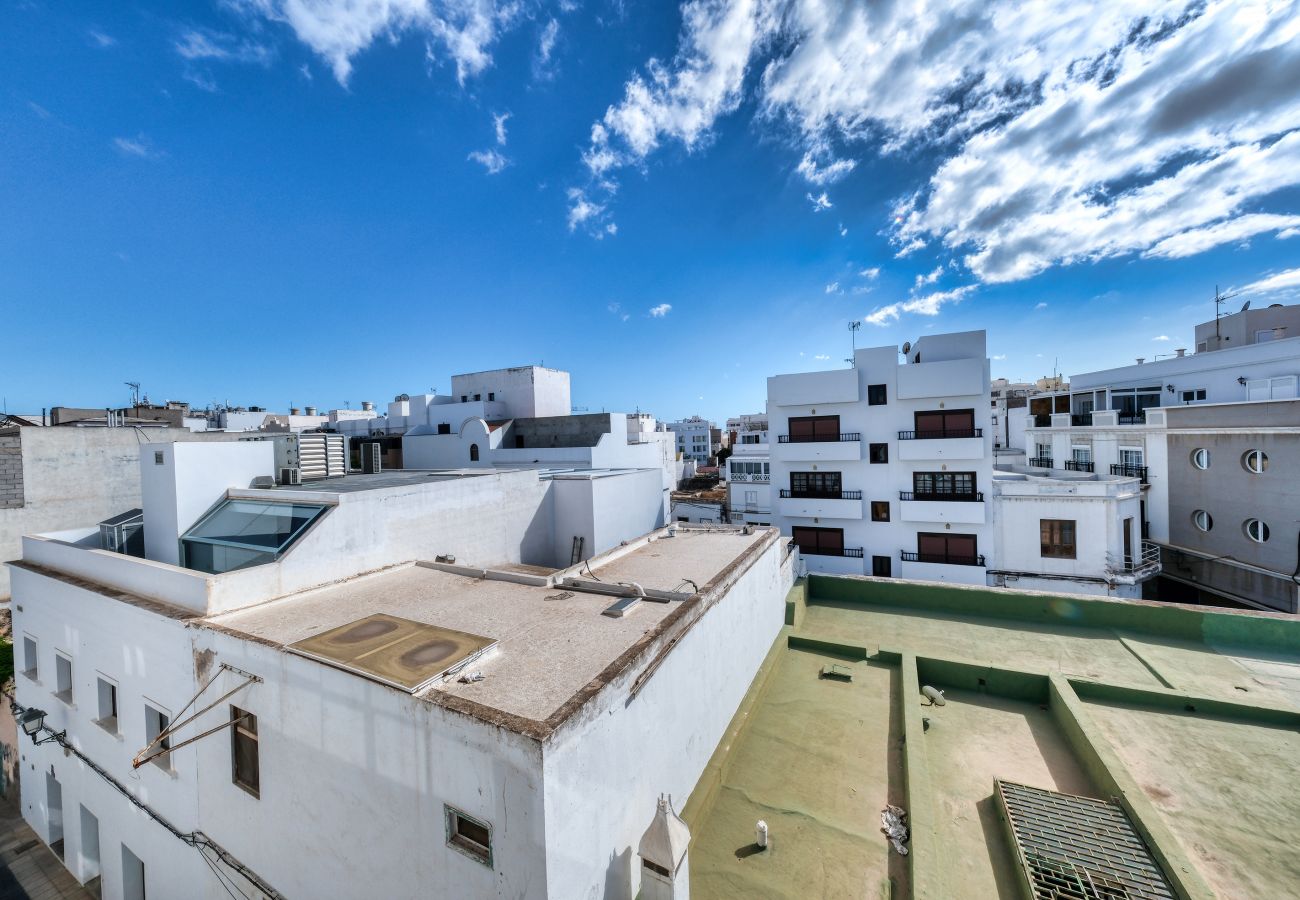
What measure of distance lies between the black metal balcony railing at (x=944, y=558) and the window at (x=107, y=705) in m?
26.7

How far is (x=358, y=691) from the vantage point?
5.27 meters

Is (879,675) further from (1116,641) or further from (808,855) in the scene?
(1116,641)

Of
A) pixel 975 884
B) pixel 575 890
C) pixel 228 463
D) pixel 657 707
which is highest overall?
pixel 228 463

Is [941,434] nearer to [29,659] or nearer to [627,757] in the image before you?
[627,757]

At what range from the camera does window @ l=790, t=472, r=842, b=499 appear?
2508cm

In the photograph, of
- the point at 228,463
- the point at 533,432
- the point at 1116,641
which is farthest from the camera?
the point at 533,432

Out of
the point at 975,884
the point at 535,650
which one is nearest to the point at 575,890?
the point at 535,650

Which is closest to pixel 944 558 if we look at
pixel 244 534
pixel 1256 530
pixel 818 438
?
pixel 818 438

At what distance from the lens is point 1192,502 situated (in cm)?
2292

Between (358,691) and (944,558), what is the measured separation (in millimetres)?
24779

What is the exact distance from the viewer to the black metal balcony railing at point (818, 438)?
2433 cm

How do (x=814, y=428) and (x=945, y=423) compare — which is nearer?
(x=945, y=423)

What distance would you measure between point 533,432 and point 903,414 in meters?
21.5

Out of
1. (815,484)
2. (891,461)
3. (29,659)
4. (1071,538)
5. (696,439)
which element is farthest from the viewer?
(696,439)
